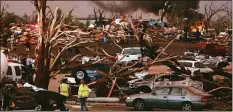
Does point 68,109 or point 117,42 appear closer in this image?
point 68,109

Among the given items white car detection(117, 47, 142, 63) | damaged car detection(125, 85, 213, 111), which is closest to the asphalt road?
damaged car detection(125, 85, 213, 111)

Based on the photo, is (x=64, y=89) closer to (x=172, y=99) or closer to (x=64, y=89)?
(x=64, y=89)

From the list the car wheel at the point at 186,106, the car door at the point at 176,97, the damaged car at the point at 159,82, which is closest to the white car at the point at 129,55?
the damaged car at the point at 159,82

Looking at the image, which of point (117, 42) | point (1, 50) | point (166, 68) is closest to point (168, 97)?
point (166, 68)

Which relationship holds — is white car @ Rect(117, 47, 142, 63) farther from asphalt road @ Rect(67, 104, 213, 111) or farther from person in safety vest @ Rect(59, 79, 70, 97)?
person in safety vest @ Rect(59, 79, 70, 97)

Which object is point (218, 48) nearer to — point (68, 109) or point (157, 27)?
point (157, 27)

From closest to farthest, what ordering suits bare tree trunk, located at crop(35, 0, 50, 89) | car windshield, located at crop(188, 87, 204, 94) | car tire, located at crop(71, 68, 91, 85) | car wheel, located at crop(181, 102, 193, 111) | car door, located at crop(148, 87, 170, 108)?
car wheel, located at crop(181, 102, 193, 111)
car door, located at crop(148, 87, 170, 108)
car windshield, located at crop(188, 87, 204, 94)
car tire, located at crop(71, 68, 91, 85)
bare tree trunk, located at crop(35, 0, 50, 89)

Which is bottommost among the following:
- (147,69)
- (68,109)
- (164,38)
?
(68,109)
